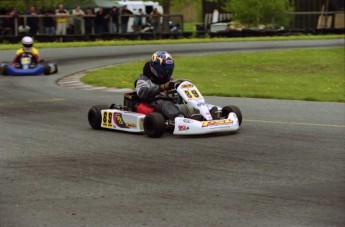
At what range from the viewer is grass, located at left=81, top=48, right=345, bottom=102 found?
618 inches

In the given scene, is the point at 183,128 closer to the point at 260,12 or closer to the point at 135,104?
the point at 135,104

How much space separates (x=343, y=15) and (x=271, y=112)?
102ft

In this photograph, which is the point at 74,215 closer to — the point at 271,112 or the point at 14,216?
the point at 14,216

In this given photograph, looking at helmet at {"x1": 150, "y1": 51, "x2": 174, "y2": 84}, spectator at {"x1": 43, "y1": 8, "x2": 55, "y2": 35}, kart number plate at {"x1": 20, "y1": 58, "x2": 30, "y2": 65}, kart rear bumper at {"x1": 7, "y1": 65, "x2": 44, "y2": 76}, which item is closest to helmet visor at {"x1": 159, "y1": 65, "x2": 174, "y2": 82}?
helmet at {"x1": 150, "y1": 51, "x2": 174, "y2": 84}

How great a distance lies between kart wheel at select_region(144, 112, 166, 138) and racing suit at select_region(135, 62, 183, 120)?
0.26m

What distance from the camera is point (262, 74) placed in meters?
20.2

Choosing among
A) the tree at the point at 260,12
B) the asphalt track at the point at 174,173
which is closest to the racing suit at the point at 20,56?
the asphalt track at the point at 174,173

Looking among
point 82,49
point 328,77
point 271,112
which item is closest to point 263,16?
point 82,49

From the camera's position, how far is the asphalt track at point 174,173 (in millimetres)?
5895

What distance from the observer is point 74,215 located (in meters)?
5.88

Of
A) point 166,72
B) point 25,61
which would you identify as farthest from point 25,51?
point 166,72

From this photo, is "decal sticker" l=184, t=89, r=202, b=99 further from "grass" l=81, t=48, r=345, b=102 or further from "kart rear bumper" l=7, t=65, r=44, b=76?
"kart rear bumper" l=7, t=65, r=44, b=76

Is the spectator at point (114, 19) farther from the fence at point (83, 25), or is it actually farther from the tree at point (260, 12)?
the tree at point (260, 12)

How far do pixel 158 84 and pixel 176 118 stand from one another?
2.67 ft
